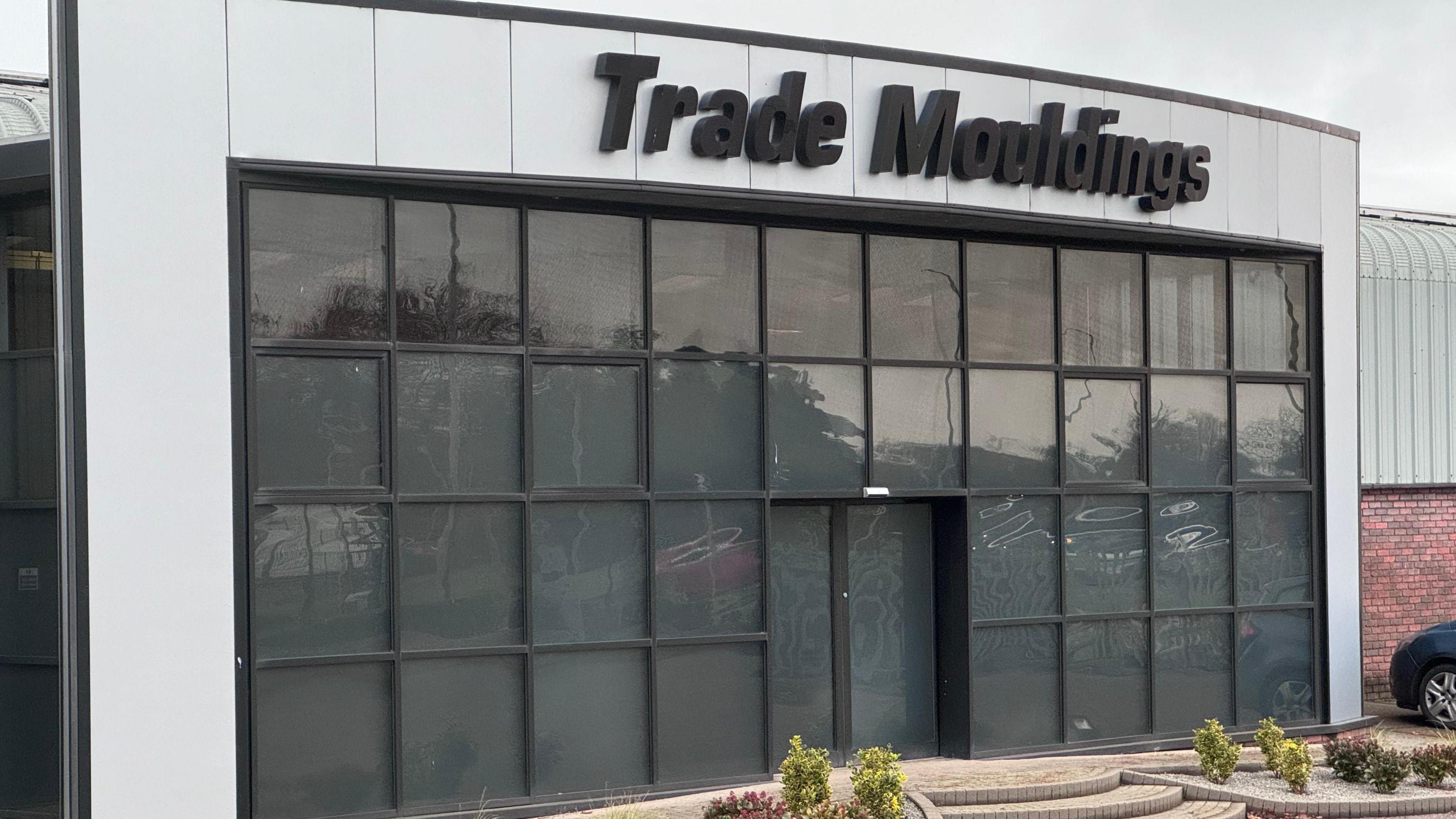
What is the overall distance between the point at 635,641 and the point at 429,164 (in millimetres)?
3916

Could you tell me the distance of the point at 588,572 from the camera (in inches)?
420

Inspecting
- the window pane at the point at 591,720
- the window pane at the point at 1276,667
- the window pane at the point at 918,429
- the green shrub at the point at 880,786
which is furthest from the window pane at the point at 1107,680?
the window pane at the point at 591,720

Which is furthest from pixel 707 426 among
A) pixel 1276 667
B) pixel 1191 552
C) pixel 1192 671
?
A: pixel 1276 667

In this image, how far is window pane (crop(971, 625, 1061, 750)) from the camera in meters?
12.3

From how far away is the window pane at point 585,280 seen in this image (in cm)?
1056

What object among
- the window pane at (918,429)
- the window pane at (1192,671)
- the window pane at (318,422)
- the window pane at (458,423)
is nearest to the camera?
the window pane at (318,422)

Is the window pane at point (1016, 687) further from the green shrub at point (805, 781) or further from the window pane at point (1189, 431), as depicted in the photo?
the green shrub at point (805, 781)

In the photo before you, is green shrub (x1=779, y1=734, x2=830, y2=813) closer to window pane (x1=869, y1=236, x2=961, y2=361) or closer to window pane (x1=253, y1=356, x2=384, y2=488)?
window pane (x1=253, y1=356, x2=384, y2=488)

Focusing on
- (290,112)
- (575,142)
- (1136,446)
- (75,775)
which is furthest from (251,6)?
(1136,446)

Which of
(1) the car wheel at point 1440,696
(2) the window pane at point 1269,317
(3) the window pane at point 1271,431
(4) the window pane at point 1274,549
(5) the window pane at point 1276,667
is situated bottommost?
(1) the car wheel at point 1440,696

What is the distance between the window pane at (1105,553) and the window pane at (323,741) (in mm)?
6270

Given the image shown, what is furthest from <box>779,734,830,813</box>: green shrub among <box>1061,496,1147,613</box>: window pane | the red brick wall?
the red brick wall

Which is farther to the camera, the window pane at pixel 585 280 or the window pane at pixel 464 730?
the window pane at pixel 585 280

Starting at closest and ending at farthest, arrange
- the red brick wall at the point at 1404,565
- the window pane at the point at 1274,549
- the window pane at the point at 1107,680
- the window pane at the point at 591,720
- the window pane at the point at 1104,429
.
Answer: the window pane at the point at 591,720 → the window pane at the point at 1107,680 → the window pane at the point at 1104,429 → the window pane at the point at 1274,549 → the red brick wall at the point at 1404,565
